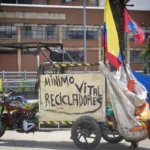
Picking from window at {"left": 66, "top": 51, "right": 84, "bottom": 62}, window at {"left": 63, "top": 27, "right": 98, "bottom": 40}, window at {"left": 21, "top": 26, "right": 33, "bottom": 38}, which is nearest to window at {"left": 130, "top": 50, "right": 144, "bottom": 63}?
window at {"left": 63, "top": 27, "right": 98, "bottom": 40}

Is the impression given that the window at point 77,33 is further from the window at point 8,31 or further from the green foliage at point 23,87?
the green foliage at point 23,87

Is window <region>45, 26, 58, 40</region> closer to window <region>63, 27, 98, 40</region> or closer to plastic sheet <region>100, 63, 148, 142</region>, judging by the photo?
window <region>63, 27, 98, 40</region>

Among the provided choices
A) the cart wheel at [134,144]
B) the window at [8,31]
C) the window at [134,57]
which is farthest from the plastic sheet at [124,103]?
the window at [134,57]

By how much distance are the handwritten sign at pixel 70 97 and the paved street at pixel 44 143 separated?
2.14ft

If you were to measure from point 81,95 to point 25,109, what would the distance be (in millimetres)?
1462

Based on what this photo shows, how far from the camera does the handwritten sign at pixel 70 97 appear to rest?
9070 mm

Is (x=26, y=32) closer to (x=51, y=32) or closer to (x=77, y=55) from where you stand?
(x=51, y=32)

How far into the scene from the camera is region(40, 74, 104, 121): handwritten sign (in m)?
9.07

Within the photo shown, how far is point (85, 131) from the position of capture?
8.93m

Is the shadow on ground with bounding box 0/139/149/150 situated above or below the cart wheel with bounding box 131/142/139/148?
below

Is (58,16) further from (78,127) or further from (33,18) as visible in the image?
(78,127)

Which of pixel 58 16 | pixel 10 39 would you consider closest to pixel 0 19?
pixel 10 39

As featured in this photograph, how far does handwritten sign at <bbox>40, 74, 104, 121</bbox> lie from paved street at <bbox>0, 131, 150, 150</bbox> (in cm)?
65

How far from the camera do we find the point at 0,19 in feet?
164
